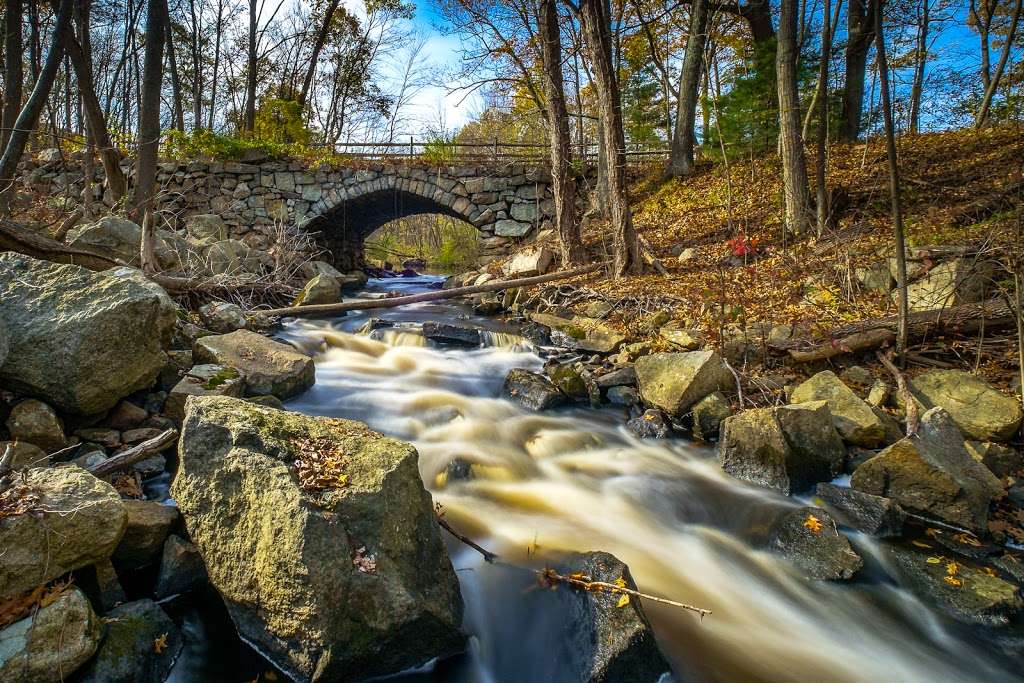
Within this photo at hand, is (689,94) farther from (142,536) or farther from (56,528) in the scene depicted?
(56,528)

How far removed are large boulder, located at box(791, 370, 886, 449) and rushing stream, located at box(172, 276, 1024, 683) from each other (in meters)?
0.84

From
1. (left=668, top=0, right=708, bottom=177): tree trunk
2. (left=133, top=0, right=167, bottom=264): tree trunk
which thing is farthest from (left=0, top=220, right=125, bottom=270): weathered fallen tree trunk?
(left=668, top=0, right=708, bottom=177): tree trunk

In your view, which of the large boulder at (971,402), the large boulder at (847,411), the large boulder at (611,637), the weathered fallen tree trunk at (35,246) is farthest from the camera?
the weathered fallen tree trunk at (35,246)

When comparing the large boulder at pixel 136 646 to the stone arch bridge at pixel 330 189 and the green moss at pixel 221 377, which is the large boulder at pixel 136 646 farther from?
the stone arch bridge at pixel 330 189

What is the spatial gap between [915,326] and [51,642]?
6.01 metres

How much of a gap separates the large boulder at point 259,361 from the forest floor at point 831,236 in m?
3.91

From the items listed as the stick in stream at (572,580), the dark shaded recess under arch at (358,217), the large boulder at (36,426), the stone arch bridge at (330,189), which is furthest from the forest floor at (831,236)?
the dark shaded recess under arch at (358,217)

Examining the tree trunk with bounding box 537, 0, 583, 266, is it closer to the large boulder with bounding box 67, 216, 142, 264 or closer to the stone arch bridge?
the stone arch bridge

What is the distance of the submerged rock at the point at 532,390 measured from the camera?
18.2 ft

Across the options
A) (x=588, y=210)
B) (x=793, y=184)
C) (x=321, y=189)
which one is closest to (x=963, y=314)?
(x=793, y=184)

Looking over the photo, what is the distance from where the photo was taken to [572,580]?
2.54 metres

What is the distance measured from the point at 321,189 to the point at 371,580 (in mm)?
14277

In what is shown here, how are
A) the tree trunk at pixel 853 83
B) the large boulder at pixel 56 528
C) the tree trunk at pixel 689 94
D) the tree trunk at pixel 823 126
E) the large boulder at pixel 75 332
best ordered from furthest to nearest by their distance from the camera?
1. the tree trunk at pixel 689 94
2. the tree trunk at pixel 853 83
3. the tree trunk at pixel 823 126
4. the large boulder at pixel 75 332
5. the large boulder at pixel 56 528

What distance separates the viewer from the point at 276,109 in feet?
59.4
